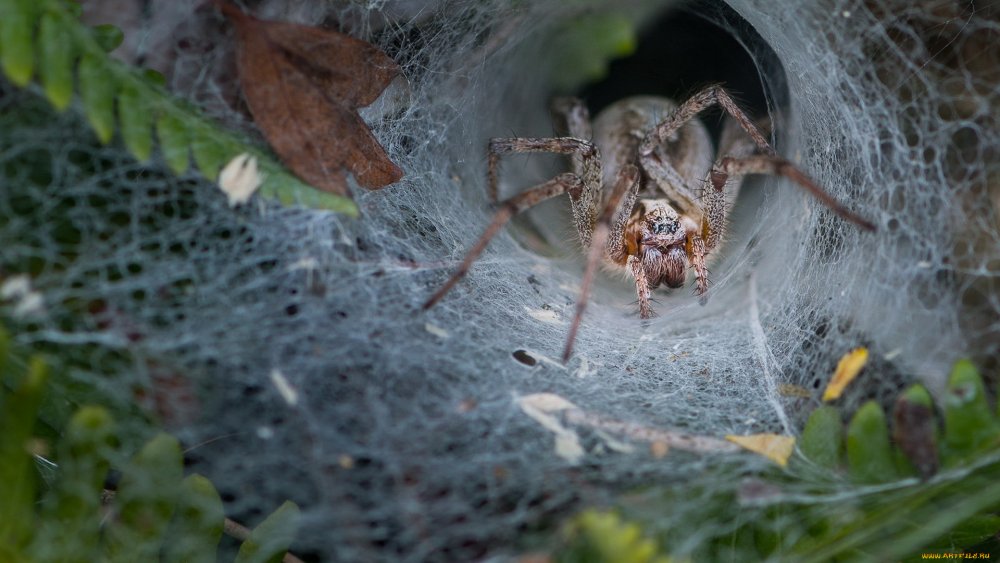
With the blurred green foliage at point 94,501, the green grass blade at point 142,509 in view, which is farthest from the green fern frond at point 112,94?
the green grass blade at point 142,509

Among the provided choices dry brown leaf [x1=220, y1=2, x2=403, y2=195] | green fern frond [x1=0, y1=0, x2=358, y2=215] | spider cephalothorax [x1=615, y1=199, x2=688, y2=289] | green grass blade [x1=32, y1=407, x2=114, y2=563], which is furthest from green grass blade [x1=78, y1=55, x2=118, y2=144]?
spider cephalothorax [x1=615, y1=199, x2=688, y2=289]

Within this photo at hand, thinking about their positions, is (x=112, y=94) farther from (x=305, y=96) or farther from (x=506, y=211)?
(x=506, y=211)

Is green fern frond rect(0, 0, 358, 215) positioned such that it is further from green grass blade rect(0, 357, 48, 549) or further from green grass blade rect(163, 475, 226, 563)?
green grass blade rect(163, 475, 226, 563)

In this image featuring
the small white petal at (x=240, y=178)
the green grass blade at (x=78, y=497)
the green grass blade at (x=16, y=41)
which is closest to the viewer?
the green grass blade at (x=78, y=497)

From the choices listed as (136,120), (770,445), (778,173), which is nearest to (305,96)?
(136,120)

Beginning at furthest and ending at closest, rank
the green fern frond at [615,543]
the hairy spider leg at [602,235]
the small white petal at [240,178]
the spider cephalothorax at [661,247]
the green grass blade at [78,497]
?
1. the spider cephalothorax at [661,247]
2. the hairy spider leg at [602,235]
3. the small white petal at [240,178]
4. the green grass blade at [78,497]
5. the green fern frond at [615,543]

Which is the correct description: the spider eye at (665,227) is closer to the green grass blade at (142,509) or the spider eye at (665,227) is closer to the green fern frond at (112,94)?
the green fern frond at (112,94)
